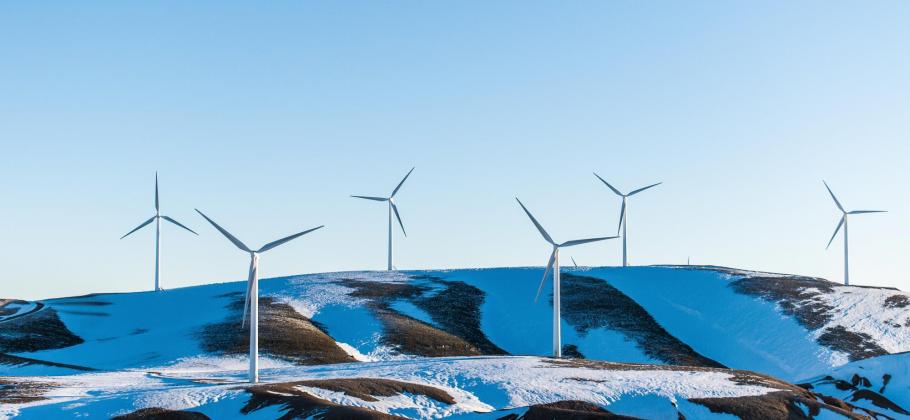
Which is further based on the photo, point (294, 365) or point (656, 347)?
point (656, 347)

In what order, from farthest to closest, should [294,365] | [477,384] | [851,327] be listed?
[851,327], [294,365], [477,384]

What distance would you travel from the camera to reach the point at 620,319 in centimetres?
12825

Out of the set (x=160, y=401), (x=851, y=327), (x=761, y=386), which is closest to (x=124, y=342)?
(x=160, y=401)

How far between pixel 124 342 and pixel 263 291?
1174 inches

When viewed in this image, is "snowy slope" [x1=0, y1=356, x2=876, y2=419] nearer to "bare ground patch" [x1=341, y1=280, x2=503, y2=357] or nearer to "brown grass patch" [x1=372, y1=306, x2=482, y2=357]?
"brown grass patch" [x1=372, y1=306, x2=482, y2=357]

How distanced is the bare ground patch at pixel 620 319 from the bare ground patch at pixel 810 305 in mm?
15490

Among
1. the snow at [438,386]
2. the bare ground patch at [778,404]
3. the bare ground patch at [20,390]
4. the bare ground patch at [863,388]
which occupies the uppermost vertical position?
the bare ground patch at [20,390]

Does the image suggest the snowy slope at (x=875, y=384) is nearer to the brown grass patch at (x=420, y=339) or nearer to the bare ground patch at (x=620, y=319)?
the bare ground patch at (x=620, y=319)

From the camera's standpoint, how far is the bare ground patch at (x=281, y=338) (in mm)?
104625

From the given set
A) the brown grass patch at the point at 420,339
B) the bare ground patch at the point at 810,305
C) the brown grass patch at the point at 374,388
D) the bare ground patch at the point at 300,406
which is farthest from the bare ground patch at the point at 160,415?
the bare ground patch at the point at 810,305

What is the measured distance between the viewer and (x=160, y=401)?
2515 inches

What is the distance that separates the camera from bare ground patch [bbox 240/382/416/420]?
60250mm

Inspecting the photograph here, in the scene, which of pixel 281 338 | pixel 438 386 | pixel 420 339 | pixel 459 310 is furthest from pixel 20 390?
pixel 459 310

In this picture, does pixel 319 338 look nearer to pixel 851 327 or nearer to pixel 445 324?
pixel 445 324
